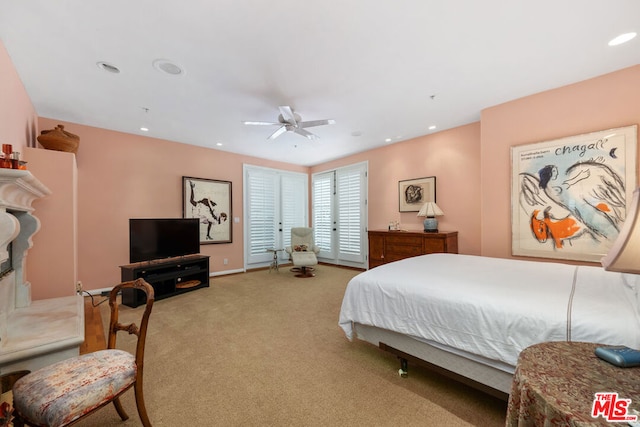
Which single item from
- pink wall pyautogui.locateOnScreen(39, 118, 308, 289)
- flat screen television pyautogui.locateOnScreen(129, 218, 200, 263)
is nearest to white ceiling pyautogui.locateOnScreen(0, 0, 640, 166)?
pink wall pyautogui.locateOnScreen(39, 118, 308, 289)

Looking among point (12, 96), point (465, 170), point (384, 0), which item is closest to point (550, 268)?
point (465, 170)

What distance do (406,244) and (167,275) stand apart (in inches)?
152

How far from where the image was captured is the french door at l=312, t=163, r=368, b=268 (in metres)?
5.80

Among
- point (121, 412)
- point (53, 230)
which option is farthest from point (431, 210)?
point (53, 230)

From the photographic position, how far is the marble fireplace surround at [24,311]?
1.49m

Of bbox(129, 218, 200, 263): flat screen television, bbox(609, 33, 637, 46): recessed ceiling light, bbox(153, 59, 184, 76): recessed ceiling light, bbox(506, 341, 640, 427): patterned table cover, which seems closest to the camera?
bbox(506, 341, 640, 427): patterned table cover

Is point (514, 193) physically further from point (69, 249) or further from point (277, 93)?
point (69, 249)

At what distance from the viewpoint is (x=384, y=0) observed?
176 cm

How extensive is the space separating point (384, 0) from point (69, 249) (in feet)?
13.0

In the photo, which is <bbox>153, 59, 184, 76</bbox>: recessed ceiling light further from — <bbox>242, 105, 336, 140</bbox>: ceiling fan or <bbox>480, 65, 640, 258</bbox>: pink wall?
<bbox>480, 65, 640, 258</bbox>: pink wall

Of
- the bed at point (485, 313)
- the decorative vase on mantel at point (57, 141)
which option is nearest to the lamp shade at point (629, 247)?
the bed at point (485, 313)

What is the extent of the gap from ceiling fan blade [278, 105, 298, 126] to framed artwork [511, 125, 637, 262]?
2773 mm

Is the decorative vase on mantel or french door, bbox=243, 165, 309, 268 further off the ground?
the decorative vase on mantel

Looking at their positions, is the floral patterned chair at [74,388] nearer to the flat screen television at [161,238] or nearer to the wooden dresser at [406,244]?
the flat screen television at [161,238]
